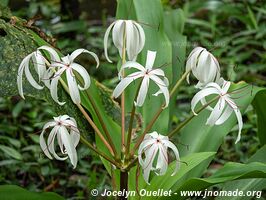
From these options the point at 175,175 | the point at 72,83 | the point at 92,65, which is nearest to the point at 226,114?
the point at 175,175

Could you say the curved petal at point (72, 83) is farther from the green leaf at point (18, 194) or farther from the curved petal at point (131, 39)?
the green leaf at point (18, 194)

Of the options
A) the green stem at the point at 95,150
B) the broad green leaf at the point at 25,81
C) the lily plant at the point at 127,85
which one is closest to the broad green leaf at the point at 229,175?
the lily plant at the point at 127,85

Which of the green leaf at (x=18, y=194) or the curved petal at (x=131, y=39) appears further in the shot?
the green leaf at (x=18, y=194)

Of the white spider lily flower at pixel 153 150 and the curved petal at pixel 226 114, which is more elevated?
the curved petal at pixel 226 114

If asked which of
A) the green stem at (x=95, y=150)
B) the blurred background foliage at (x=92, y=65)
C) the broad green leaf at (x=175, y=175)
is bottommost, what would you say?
the blurred background foliage at (x=92, y=65)

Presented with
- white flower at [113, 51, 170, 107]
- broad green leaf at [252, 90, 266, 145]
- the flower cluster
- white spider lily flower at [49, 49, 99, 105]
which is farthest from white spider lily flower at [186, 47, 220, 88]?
broad green leaf at [252, 90, 266, 145]

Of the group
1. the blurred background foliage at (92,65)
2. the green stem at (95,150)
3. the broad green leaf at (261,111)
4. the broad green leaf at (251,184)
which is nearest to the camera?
the green stem at (95,150)

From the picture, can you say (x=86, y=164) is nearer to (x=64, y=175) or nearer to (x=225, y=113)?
(x=64, y=175)

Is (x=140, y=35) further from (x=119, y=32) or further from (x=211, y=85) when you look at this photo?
(x=211, y=85)
